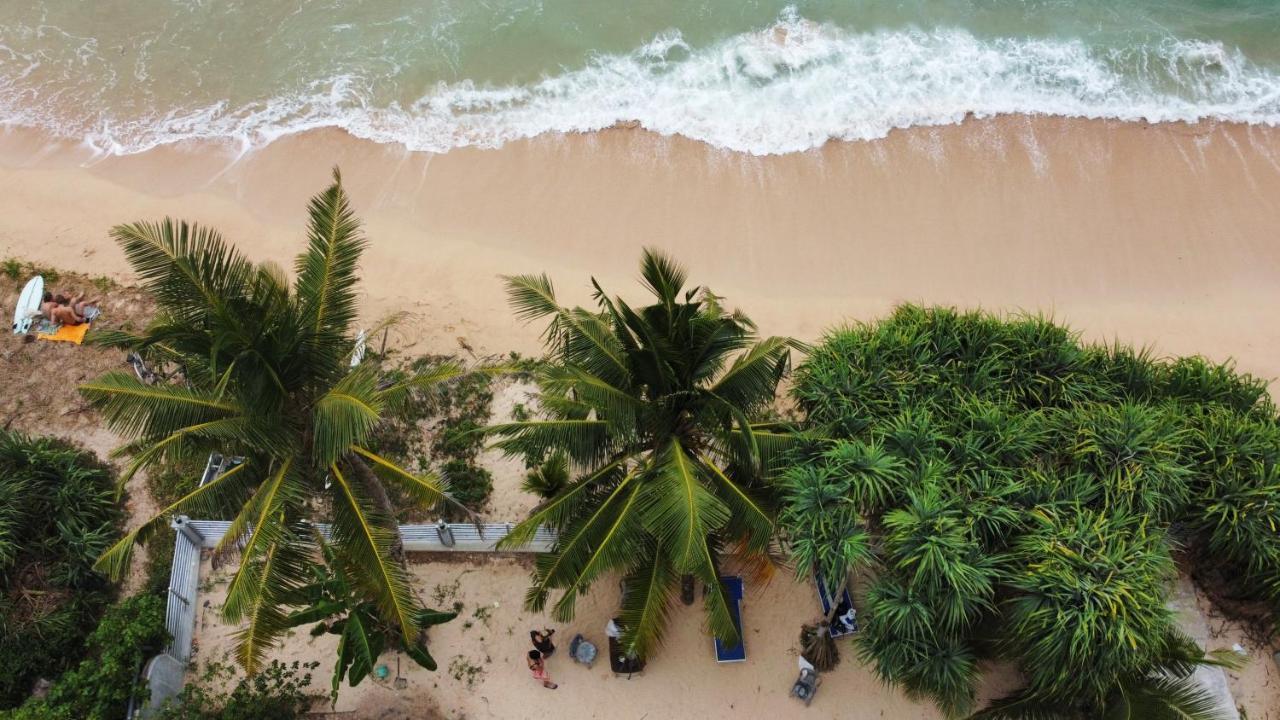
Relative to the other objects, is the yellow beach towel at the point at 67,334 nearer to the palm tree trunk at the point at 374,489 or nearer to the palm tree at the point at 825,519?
the palm tree trunk at the point at 374,489

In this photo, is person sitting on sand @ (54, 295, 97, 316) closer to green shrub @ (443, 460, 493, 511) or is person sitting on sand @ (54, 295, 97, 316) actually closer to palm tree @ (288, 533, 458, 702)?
green shrub @ (443, 460, 493, 511)

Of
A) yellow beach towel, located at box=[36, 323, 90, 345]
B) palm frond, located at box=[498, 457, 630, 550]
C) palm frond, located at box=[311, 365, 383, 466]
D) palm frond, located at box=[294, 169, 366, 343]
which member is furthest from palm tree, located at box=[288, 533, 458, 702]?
yellow beach towel, located at box=[36, 323, 90, 345]

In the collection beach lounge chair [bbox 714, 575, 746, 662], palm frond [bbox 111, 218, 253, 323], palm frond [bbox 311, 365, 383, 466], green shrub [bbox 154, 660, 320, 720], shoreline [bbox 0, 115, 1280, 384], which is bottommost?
green shrub [bbox 154, 660, 320, 720]

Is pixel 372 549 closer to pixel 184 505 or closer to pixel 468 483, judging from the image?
pixel 184 505

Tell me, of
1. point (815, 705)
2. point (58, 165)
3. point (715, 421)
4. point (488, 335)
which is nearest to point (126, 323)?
point (58, 165)

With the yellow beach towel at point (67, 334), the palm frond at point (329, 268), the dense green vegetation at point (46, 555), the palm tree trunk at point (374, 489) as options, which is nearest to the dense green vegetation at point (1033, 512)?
the palm tree trunk at point (374, 489)

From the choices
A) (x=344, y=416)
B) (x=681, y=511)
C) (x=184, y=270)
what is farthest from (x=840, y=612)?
(x=184, y=270)
